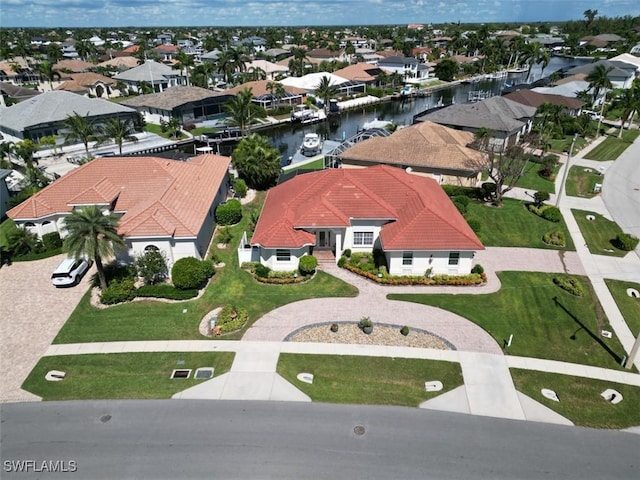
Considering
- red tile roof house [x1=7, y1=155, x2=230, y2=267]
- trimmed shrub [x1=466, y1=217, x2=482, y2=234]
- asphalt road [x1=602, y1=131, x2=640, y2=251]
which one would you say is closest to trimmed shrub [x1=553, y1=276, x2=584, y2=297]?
trimmed shrub [x1=466, y1=217, x2=482, y2=234]

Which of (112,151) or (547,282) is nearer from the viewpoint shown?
(547,282)

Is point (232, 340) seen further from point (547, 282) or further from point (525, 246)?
point (525, 246)

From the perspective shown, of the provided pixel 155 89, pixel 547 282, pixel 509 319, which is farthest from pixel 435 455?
pixel 155 89

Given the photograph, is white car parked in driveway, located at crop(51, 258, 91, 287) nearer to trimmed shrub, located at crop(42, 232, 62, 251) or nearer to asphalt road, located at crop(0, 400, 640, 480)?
trimmed shrub, located at crop(42, 232, 62, 251)

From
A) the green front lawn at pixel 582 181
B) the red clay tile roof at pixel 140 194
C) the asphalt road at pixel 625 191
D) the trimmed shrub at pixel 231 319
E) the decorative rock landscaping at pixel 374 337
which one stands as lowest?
the asphalt road at pixel 625 191

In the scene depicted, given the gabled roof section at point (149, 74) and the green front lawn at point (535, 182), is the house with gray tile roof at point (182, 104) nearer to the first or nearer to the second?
the gabled roof section at point (149, 74)

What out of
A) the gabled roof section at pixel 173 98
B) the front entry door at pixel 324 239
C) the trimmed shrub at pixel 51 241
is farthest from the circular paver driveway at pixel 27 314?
the gabled roof section at pixel 173 98

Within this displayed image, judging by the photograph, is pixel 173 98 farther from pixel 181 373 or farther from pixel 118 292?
pixel 181 373
